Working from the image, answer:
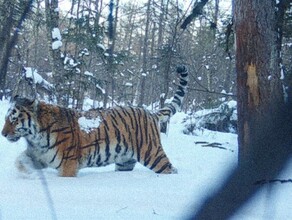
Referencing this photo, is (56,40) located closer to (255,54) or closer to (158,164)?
(158,164)

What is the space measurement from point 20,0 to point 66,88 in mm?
10298

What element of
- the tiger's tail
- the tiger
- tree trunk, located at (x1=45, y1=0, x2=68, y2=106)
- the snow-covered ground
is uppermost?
tree trunk, located at (x1=45, y1=0, x2=68, y2=106)

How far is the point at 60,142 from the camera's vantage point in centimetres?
559

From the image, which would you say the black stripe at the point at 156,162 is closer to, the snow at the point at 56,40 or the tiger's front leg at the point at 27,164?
the tiger's front leg at the point at 27,164

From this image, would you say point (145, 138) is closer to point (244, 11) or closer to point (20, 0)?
point (244, 11)

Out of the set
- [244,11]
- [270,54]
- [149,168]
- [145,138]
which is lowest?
[149,168]

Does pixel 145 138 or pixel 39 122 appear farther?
pixel 145 138

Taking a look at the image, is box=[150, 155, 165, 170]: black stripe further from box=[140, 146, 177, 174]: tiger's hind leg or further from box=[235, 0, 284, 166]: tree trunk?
box=[235, 0, 284, 166]: tree trunk

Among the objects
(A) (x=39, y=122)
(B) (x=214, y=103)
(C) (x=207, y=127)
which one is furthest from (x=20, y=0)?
(B) (x=214, y=103)

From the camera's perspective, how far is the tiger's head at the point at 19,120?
17.7 feet

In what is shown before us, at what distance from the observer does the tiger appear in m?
5.46

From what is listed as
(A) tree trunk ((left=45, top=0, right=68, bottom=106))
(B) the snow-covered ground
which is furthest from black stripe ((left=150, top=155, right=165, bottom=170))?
(A) tree trunk ((left=45, top=0, right=68, bottom=106))

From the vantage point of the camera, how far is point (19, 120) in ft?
17.8

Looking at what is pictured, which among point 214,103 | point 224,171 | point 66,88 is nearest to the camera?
point 224,171
